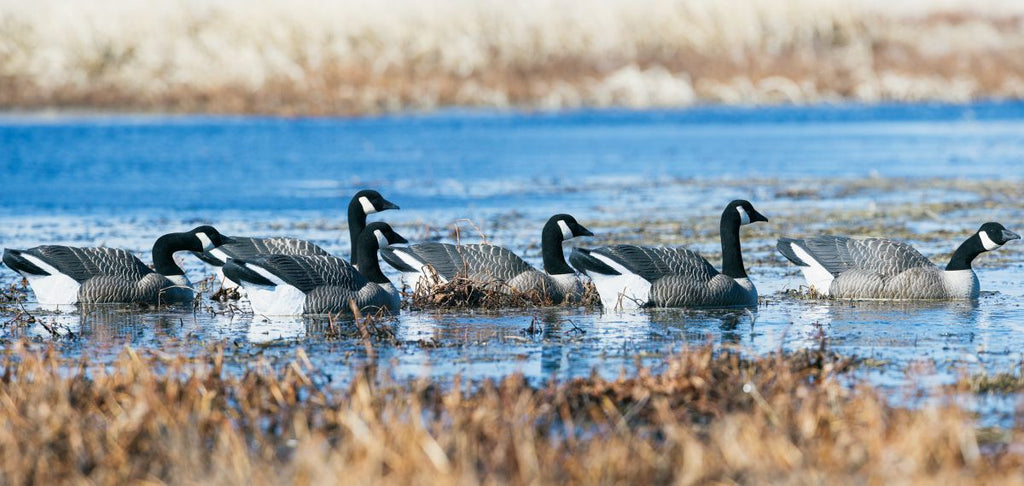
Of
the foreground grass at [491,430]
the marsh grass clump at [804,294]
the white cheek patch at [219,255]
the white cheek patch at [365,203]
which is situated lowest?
the foreground grass at [491,430]

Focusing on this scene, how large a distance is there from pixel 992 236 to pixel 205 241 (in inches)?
263

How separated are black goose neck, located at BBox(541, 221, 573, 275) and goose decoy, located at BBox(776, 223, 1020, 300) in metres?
2.02

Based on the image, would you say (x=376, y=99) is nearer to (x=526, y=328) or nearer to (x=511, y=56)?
(x=511, y=56)

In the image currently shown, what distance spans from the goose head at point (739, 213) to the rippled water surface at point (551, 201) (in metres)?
0.66

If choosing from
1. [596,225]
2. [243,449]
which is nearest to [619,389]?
[243,449]

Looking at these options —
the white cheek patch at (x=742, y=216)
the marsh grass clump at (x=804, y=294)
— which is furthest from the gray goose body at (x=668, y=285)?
the white cheek patch at (x=742, y=216)

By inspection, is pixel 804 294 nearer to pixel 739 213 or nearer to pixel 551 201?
pixel 739 213

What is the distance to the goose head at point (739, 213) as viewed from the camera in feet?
40.8

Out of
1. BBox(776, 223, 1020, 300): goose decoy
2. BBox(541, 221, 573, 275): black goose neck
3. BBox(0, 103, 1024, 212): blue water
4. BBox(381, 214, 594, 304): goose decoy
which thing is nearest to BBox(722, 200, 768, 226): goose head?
BBox(776, 223, 1020, 300): goose decoy

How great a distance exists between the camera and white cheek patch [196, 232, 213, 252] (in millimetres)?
12562

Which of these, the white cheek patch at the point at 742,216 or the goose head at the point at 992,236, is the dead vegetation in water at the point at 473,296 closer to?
the white cheek patch at the point at 742,216

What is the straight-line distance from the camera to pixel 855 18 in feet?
180

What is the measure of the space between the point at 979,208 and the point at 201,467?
15.3m

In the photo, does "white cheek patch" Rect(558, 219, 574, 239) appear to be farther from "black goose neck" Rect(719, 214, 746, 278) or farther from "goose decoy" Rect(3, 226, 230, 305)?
"goose decoy" Rect(3, 226, 230, 305)
